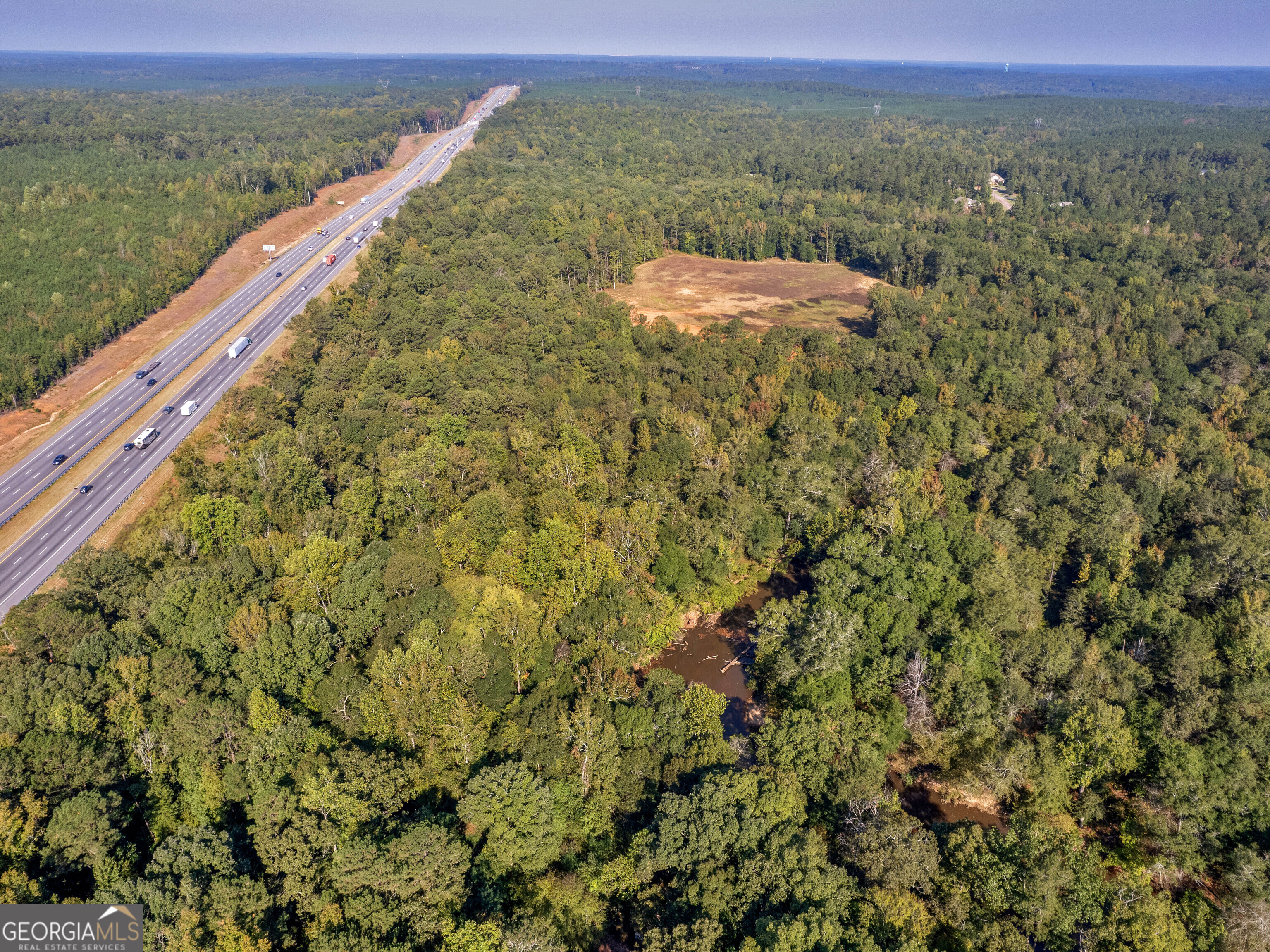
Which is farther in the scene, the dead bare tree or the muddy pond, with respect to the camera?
the dead bare tree

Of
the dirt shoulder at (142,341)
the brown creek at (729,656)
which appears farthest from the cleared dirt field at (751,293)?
the dirt shoulder at (142,341)

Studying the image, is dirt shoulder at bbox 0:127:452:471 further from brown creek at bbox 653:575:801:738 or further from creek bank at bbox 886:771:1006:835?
creek bank at bbox 886:771:1006:835

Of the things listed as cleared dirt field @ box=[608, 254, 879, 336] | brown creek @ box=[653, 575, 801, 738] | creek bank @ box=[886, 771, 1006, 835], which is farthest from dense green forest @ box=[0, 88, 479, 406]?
creek bank @ box=[886, 771, 1006, 835]

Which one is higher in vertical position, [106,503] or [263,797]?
[106,503]

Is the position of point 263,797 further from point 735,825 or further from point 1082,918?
point 1082,918

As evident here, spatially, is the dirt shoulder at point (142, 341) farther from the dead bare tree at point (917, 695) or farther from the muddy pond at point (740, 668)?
the dead bare tree at point (917, 695)

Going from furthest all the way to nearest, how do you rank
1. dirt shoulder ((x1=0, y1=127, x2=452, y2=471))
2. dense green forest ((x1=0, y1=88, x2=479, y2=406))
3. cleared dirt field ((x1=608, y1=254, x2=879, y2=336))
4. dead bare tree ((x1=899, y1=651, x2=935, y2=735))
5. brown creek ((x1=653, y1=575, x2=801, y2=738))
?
cleared dirt field ((x1=608, y1=254, x2=879, y2=336)) < dense green forest ((x1=0, y1=88, x2=479, y2=406)) < dirt shoulder ((x1=0, y1=127, x2=452, y2=471)) < brown creek ((x1=653, y1=575, x2=801, y2=738)) < dead bare tree ((x1=899, y1=651, x2=935, y2=735))

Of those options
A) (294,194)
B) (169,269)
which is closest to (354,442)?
(169,269)
